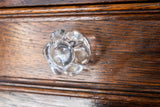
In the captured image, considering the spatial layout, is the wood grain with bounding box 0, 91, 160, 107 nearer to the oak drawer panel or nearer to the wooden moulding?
the oak drawer panel

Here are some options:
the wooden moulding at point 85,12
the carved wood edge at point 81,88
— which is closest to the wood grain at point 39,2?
the wooden moulding at point 85,12

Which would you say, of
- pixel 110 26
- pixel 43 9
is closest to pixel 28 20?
pixel 43 9

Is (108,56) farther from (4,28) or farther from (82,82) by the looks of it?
(4,28)

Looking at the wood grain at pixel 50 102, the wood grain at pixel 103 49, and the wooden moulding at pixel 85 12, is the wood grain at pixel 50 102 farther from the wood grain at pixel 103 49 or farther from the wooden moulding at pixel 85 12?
the wooden moulding at pixel 85 12

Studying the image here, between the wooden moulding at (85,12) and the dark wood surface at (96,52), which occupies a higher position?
the wooden moulding at (85,12)

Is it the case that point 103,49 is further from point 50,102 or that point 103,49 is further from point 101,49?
point 50,102

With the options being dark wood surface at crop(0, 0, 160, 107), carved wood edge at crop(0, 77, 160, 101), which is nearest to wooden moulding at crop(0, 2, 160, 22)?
dark wood surface at crop(0, 0, 160, 107)

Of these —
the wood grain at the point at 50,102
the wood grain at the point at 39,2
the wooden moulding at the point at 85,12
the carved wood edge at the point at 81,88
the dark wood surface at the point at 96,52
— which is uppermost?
the wood grain at the point at 39,2
